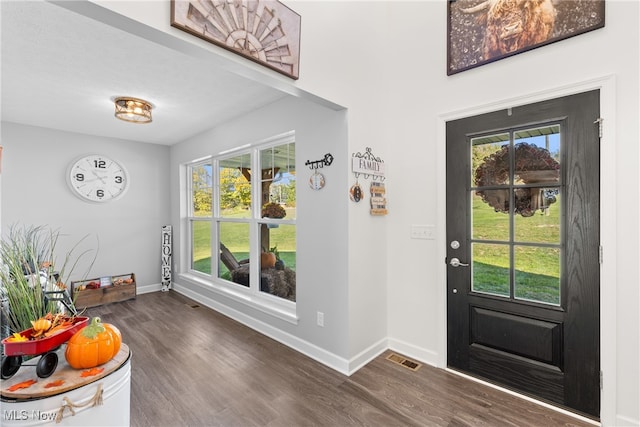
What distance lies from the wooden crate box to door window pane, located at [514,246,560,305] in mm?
4769

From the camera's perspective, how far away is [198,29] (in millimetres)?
1382

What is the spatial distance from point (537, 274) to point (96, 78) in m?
3.70

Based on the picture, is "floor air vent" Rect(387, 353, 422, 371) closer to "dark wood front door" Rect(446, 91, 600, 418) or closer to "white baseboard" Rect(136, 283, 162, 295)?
"dark wood front door" Rect(446, 91, 600, 418)

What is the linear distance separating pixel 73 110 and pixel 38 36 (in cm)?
161

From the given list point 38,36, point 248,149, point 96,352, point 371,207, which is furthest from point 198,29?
point 248,149

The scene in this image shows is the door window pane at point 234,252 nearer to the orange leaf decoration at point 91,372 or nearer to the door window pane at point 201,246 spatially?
the door window pane at point 201,246

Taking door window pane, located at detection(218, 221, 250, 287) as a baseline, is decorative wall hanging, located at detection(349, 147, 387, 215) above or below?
above

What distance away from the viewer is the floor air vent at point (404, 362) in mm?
2402

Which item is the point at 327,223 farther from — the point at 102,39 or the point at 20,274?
the point at 102,39

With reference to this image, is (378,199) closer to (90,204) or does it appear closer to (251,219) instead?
(251,219)

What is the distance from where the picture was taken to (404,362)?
248 cm

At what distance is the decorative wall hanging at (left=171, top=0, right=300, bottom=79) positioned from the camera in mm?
1366

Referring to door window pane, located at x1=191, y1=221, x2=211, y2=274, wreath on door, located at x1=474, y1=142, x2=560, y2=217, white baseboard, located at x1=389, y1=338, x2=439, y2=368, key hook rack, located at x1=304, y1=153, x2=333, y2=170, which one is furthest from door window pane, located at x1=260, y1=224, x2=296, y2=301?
wreath on door, located at x1=474, y1=142, x2=560, y2=217

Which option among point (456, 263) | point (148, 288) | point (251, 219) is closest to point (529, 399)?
point (456, 263)
